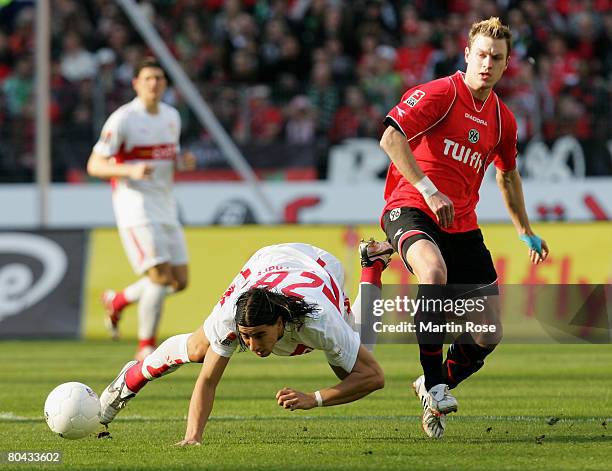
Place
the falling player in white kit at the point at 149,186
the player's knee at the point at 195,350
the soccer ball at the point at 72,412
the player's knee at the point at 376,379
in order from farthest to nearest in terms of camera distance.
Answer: the falling player in white kit at the point at 149,186
the player's knee at the point at 195,350
the soccer ball at the point at 72,412
the player's knee at the point at 376,379

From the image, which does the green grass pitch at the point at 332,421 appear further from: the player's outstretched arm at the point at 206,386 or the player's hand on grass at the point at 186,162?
the player's hand on grass at the point at 186,162

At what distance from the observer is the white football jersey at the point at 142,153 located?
12586mm

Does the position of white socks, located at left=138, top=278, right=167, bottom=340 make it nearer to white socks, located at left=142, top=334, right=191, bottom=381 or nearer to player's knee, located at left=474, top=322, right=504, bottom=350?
white socks, located at left=142, top=334, right=191, bottom=381

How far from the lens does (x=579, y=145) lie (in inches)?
726

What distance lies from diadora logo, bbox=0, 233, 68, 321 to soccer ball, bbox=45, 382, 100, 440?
322 inches

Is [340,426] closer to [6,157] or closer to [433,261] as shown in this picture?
[433,261]

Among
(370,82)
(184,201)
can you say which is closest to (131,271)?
(184,201)

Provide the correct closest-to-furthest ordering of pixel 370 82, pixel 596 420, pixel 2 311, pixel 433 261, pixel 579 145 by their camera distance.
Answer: pixel 433 261 < pixel 596 420 < pixel 2 311 < pixel 579 145 < pixel 370 82

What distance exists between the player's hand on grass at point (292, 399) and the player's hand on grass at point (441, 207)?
4.68 ft

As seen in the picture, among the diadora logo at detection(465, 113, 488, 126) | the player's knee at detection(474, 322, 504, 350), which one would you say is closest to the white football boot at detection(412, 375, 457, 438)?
the player's knee at detection(474, 322, 504, 350)

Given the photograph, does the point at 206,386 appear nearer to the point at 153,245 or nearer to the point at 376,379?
the point at 376,379

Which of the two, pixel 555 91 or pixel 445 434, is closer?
pixel 445 434

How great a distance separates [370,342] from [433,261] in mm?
1057

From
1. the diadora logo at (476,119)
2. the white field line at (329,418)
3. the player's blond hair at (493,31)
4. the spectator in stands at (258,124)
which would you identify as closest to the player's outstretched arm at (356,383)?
the white field line at (329,418)
